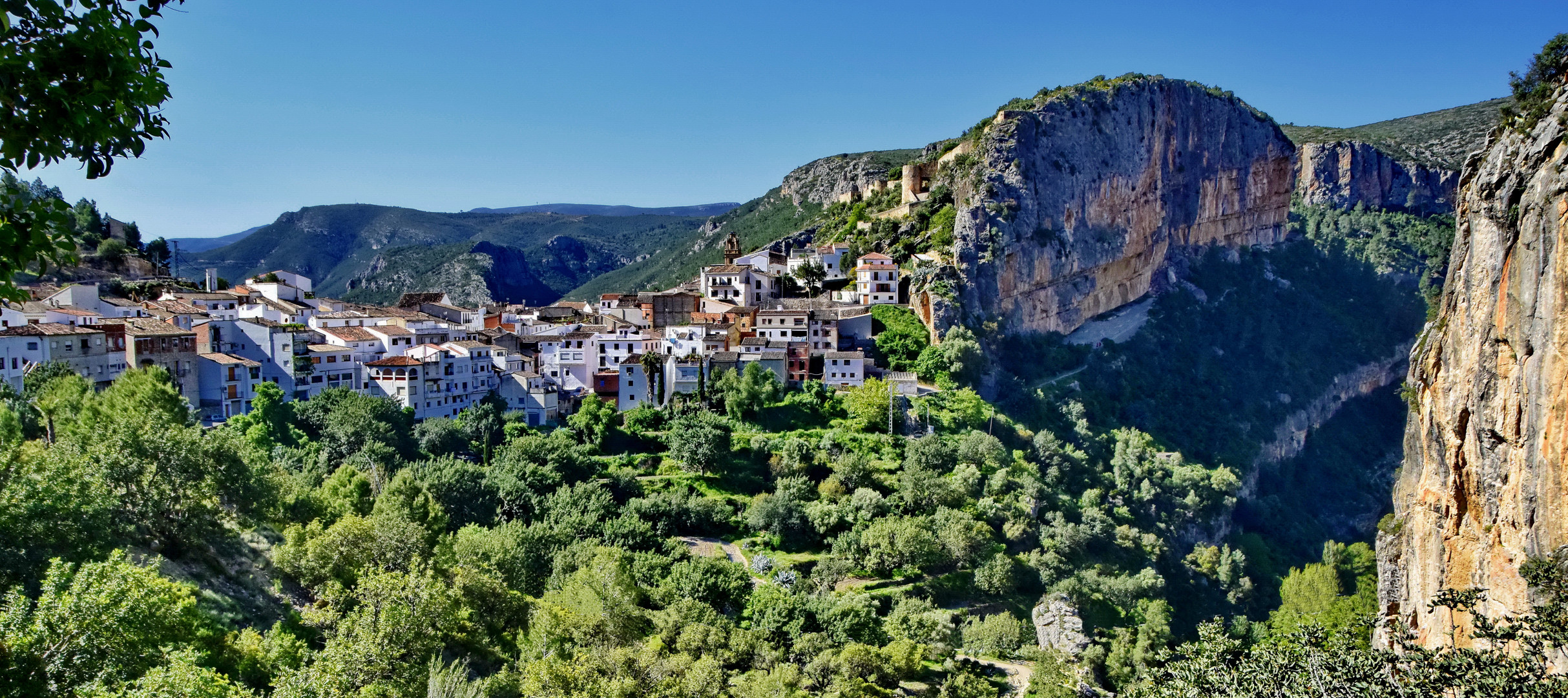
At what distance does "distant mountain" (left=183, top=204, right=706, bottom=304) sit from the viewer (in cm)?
13325

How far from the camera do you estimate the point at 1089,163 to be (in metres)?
79.1

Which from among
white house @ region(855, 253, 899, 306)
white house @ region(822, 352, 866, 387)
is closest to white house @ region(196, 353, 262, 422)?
white house @ region(822, 352, 866, 387)

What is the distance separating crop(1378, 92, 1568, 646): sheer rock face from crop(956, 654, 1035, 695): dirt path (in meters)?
10.7

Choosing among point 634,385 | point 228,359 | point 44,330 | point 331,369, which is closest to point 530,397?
point 634,385

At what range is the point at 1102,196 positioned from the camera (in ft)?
263

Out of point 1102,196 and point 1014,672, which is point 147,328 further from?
point 1102,196

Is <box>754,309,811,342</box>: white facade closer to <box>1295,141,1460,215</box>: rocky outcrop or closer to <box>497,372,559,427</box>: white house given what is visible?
<box>497,372,559,427</box>: white house

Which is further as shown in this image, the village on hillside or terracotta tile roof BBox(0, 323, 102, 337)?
the village on hillside

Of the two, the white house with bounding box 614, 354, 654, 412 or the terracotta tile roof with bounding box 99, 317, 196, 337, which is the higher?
the terracotta tile roof with bounding box 99, 317, 196, 337

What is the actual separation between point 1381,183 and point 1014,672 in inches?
3893

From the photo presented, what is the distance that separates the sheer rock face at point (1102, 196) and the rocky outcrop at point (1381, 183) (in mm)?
10053

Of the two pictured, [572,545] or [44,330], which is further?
[44,330]

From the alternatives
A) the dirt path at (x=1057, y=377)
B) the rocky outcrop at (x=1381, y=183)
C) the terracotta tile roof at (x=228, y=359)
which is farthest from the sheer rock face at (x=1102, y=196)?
the terracotta tile roof at (x=228, y=359)

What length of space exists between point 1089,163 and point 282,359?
5825cm
